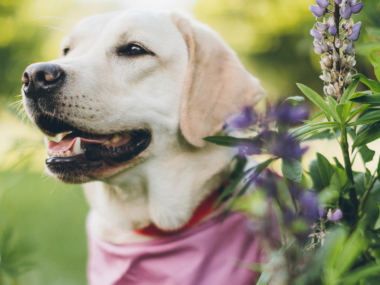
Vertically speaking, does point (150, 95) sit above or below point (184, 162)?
above

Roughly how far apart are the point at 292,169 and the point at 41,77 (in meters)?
1.27

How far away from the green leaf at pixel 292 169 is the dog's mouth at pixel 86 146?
3.39ft

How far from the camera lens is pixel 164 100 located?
6.36 feet

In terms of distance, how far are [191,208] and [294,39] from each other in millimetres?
15965

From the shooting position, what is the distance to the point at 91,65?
184 cm

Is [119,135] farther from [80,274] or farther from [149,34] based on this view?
[80,274]

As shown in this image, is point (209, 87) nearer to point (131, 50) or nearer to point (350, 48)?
point (131, 50)

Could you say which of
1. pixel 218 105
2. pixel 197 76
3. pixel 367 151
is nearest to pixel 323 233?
pixel 367 151

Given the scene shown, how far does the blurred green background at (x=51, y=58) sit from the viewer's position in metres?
2.08

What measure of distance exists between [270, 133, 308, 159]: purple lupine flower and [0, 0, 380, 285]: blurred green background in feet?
0.57

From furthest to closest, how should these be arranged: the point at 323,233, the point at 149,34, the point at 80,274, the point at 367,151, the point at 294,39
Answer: the point at 294,39
the point at 80,274
the point at 149,34
the point at 367,151
the point at 323,233

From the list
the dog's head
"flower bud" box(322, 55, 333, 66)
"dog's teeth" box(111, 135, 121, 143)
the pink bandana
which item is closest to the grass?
the dog's head

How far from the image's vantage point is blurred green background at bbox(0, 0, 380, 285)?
81.7 inches

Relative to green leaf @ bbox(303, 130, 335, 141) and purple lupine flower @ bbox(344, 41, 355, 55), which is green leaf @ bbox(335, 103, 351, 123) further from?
green leaf @ bbox(303, 130, 335, 141)
